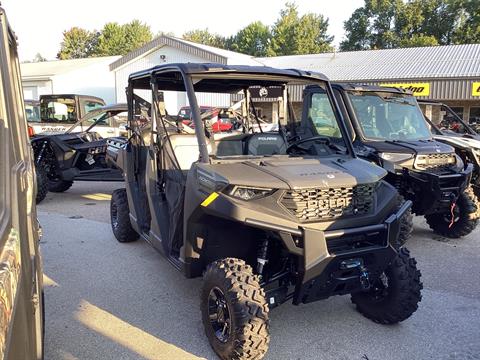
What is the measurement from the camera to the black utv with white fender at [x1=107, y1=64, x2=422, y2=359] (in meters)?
3.07

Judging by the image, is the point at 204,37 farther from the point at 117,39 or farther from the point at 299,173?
the point at 299,173

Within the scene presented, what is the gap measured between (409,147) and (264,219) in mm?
3585

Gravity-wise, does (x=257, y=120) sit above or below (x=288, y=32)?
below

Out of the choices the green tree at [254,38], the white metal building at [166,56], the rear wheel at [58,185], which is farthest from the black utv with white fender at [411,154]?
the green tree at [254,38]

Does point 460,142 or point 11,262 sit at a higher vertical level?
point 11,262

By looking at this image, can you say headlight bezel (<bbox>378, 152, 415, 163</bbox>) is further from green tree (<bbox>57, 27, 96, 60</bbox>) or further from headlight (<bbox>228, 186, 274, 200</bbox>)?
green tree (<bbox>57, 27, 96, 60</bbox>)

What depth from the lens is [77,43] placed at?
70125 mm

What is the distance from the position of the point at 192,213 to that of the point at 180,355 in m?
1.05

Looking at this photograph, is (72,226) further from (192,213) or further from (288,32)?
(288,32)

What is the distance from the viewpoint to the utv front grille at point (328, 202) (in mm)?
3139

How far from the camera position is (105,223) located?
7152 mm

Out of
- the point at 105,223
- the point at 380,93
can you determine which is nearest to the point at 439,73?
the point at 380,93

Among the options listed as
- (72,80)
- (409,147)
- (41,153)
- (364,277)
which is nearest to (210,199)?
(364,277)

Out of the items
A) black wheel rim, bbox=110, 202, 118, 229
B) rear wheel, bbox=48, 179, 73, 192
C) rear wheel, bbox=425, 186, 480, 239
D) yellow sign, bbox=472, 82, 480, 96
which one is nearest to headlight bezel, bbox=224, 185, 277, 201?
black wheel rim, bbox=110, 202, 118, 229
